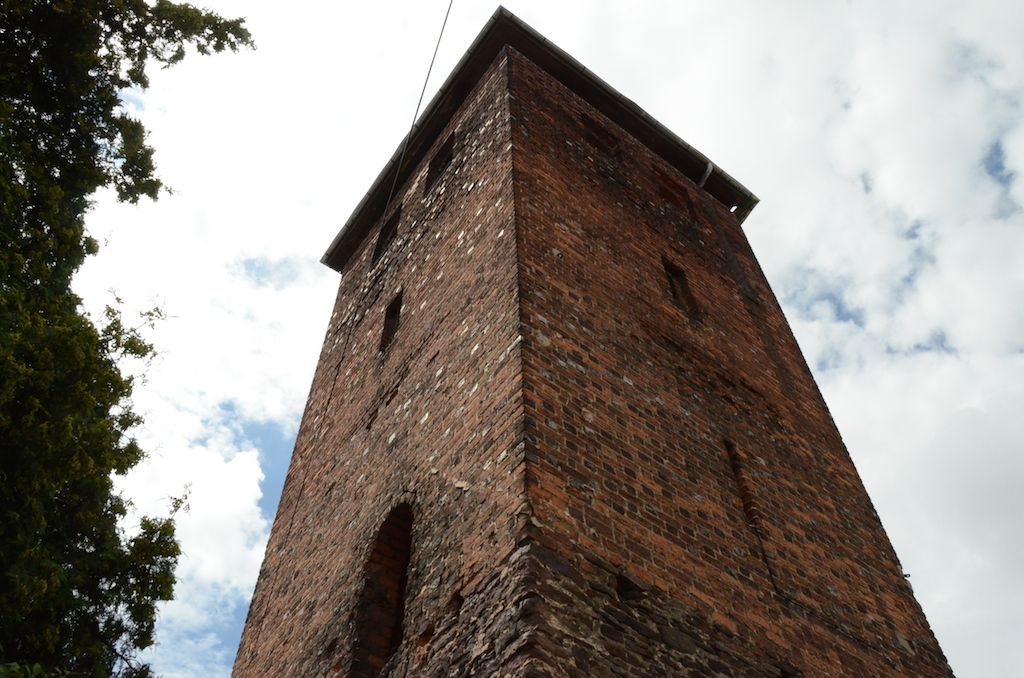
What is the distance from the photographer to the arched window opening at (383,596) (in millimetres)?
5348

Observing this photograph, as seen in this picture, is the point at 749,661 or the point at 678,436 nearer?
the point at 749,661

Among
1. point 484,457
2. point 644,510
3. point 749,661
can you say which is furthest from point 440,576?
point 749,661

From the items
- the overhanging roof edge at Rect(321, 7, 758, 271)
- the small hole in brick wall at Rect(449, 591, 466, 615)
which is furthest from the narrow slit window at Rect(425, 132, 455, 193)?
the small hole in brick wall at Rect(449, 591, 466, 615)

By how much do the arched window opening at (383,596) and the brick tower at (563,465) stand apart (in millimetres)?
14

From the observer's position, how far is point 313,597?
6.54 meters

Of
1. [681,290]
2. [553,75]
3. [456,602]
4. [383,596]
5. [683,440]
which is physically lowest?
[456,602]

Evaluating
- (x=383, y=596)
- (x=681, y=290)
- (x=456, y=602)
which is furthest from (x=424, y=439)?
(x=681, y=290)

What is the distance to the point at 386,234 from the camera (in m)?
11.1

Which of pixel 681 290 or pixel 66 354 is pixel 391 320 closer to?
pixel 681 290

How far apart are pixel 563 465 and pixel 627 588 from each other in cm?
75

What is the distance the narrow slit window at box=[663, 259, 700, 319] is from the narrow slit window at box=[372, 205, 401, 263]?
12.2 ft

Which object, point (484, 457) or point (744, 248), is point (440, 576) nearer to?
point (484, 457)

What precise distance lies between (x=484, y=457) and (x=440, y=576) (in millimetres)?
714

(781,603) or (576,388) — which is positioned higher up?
(576,388)
